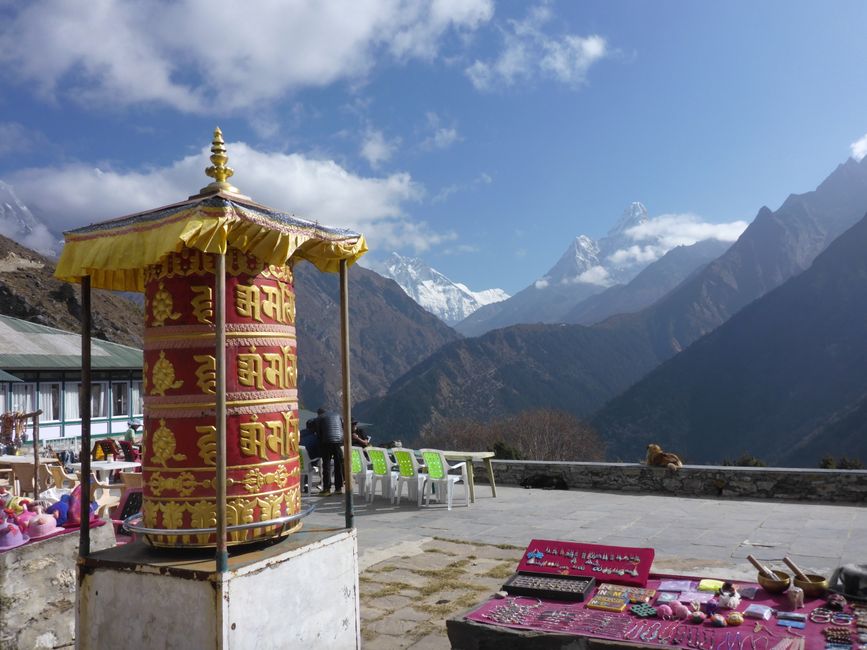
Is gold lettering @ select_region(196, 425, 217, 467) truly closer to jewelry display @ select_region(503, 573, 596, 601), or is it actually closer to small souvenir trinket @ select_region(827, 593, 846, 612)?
jewelry display @ select_region(503, 573, 596, 601)

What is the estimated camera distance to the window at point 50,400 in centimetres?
2208

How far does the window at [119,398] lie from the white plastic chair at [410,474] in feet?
57.9

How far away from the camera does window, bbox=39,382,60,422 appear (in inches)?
869

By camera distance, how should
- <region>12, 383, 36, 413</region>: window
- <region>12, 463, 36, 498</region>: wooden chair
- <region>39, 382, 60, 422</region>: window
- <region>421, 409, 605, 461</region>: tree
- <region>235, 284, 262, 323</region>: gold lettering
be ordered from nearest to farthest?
<region>235, 284, 262, 323</region>: gold lettering
<region>12, 463, 36, 498</region>: wooden chair
<region>12, 383, 36, 413</region>: window
<region>39, 382, 60, 422</region>: window
<region>421, 409, 605, 461</region>: tree

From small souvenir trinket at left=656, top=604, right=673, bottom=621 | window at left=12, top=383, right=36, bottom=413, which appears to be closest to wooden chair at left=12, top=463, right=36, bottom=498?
small souvenir trinket at left=656, top=604, right=673, bottom=621

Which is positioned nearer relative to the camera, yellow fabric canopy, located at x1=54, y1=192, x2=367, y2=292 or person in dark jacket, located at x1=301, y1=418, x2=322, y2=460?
yellow fabric canopy, located at x1=54, y1=192, x2=367, y2=292

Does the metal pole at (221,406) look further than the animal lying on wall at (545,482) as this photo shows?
No

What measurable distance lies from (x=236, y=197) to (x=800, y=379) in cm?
Answer: 9237

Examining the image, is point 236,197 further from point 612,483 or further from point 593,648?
point 612,483

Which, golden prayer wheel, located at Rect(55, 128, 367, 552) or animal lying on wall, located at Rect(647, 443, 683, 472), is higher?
golden prayer wheel, located at Rect(55, 128, 367, 552)

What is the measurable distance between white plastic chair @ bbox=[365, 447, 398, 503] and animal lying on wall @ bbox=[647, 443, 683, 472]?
402 cm

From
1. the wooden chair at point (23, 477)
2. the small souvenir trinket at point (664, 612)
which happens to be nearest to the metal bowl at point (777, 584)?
the small souvenir trinket at point (664, 612)

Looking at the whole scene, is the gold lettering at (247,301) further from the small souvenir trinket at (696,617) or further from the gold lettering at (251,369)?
the small souvenir trinket at (696,617)

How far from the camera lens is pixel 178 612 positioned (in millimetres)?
3328
